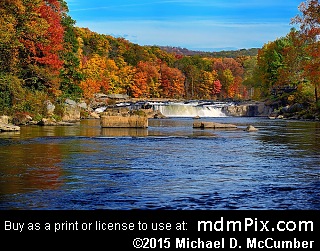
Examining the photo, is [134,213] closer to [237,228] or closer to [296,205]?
[237,228]

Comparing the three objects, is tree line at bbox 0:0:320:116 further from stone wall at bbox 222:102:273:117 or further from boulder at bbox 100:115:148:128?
boulder at bbox 100:115:148:128

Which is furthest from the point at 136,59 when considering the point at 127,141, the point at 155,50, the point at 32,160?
the point at 32,160

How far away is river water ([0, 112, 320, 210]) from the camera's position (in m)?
12.7

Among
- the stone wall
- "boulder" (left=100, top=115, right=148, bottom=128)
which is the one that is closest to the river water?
"boulder" (left=100, top=115, right=148, bottom=128)

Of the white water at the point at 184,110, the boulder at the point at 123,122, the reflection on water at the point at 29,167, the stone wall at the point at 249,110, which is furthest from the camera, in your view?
the stone wall at the point at 249,110

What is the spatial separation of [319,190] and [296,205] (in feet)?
7.27

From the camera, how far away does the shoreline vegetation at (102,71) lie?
140 ft

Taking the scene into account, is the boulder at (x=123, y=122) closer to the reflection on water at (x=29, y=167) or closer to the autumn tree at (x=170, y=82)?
the reflection on water at (x=29, y=167)

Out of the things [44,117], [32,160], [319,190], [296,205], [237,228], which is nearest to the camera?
[237,228]

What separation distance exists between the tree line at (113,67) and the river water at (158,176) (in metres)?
16.2

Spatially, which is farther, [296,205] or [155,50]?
[155,50]

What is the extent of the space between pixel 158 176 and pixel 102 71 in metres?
100

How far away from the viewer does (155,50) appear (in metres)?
156

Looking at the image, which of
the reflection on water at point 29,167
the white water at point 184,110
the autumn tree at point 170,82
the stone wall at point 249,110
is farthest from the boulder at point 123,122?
the autumn tree at point 170,82
